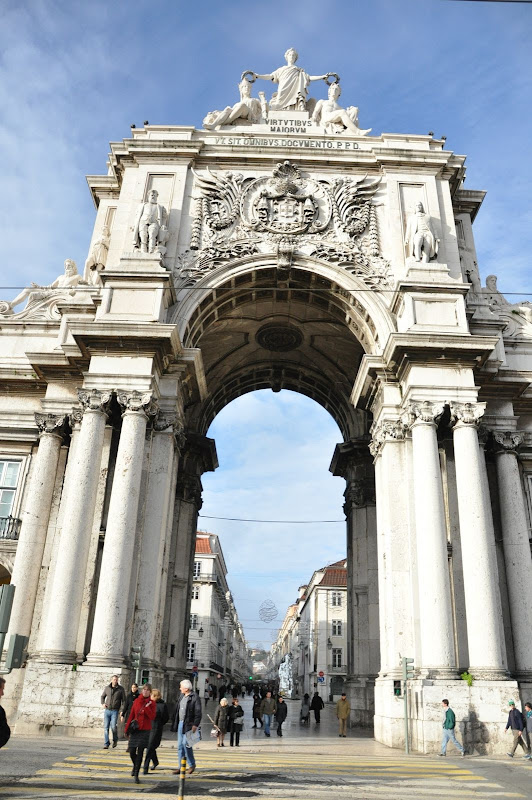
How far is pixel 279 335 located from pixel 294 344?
3.45 ft

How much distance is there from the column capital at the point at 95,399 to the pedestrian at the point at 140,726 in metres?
10.6

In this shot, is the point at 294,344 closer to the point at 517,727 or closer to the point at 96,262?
the point at 96,262

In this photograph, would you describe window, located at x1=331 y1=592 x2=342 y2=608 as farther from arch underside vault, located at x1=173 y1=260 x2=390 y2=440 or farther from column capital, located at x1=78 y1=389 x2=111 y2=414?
column capital, located at x1=78 y1=389 x2=111 y2=414

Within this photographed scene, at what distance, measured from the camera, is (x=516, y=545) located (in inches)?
858

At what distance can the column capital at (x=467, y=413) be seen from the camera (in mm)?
20656

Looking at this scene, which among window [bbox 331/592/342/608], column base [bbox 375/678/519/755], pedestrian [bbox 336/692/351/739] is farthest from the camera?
window [bbox 331/592/342/608]

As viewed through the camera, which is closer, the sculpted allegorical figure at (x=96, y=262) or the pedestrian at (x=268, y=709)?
the pedestrian at (x=268, y=709)

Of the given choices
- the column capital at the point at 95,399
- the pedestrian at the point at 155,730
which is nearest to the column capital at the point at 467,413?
the column capital at the point at 95,399

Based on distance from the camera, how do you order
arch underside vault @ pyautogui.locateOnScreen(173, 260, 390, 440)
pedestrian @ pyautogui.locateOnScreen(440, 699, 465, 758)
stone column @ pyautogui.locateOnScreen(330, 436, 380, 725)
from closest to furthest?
pedestrian @ pyautogui.locateOnScreen(440, 699, 465, 758)
arch underside vault @ pyautogui.locateOnScreen(173, 260, 390, 440)
stone column @ pyautogui.locateOnScreen(330, 436, 380, 725)

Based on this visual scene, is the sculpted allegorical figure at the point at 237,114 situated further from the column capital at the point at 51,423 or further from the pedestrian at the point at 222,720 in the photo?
the pedestrian at the point at 222,720

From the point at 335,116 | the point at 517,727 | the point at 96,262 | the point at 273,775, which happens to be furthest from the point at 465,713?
the point at 335,116

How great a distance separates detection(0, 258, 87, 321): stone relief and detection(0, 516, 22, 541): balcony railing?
8077mm

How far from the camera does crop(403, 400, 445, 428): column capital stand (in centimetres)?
2066

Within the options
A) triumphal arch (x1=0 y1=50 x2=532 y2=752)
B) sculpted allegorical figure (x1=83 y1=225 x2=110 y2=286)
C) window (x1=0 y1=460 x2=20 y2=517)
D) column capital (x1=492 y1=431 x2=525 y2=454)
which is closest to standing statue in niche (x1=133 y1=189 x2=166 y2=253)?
triumphal arch (x1=0 y1=50 x2=532 y2=752)
